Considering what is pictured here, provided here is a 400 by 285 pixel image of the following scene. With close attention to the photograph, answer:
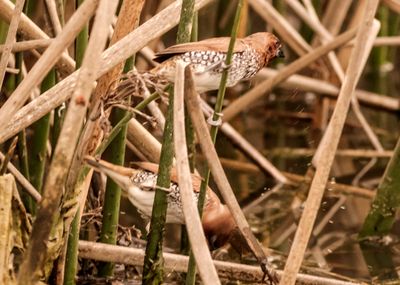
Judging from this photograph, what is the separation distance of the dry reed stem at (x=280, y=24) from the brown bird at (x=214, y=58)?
1905 millimetres

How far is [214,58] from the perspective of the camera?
3.58 m

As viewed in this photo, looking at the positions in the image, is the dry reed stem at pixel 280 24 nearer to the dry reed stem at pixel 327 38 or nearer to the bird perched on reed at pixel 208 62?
A: the dry reed stem at pixel 327 38

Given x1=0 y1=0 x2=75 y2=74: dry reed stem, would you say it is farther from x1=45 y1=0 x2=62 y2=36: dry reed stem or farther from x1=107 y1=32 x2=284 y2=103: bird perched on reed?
x1=107 y1=32 x2=284 y2=103: bird perched on reed

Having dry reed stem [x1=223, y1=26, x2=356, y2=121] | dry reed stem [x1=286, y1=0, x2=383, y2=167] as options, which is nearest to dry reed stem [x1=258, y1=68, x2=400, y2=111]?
dry reed stem [x1=286, y1=0, x2=383, y2=167]

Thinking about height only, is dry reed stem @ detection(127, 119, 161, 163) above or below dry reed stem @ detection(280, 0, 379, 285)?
above

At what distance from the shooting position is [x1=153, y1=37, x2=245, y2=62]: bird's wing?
11.1ft

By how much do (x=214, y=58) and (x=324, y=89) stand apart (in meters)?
3.06

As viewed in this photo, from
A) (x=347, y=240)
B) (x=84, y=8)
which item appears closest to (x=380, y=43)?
(x=347, y=240)

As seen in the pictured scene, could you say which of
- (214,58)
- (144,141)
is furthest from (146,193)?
(214,58)

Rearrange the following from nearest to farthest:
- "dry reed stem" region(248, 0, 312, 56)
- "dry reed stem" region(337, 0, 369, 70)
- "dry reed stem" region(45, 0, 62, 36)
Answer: "dry reed stem" region(45, 0, 62, 36), "dry reed stem" region(248, 0, 312, 56), "dry reed stem" region(337, 0, 369, 70)

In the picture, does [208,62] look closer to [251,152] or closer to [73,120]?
[73,120]

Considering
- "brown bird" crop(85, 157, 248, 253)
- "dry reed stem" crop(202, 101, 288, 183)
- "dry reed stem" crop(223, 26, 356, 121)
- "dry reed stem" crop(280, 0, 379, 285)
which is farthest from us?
"dry reed stem" crop(202, 101, 288, 183)

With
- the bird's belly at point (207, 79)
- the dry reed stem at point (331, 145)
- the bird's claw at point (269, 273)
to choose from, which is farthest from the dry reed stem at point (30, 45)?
the dry reed stem at point (331, 145)

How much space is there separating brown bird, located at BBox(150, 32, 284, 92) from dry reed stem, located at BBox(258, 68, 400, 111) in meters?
2.27
